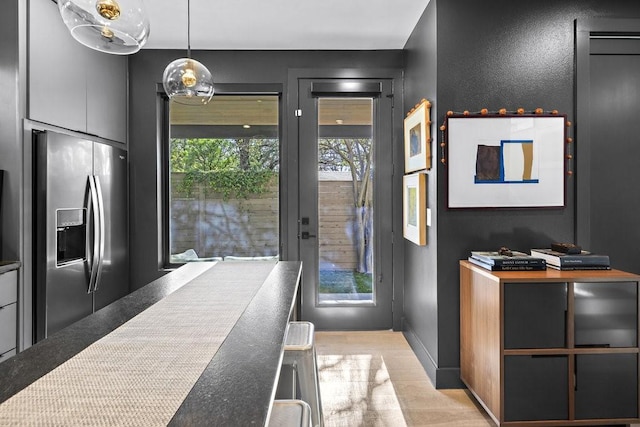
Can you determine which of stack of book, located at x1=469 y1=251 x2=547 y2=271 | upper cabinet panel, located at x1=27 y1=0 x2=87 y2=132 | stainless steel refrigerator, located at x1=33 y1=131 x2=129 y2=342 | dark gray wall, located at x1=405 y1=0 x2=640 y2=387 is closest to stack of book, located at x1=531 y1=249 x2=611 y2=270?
stack of book, located at x1=469 y1=251 x2=547 y2=271

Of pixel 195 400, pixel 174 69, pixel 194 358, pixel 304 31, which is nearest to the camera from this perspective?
pixel 195 400

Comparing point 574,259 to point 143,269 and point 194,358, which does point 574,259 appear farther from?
point 143,269

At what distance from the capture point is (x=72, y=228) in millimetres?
3158

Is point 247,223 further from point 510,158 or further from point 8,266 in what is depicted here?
point 510,158

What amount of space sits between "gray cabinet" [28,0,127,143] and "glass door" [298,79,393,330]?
5.24 feet

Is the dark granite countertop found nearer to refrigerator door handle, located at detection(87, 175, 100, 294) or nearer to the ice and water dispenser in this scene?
the ice and water dispenser

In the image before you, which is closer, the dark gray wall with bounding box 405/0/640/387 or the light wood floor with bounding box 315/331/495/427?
the light wood floor with bounding box 315/331/495/427

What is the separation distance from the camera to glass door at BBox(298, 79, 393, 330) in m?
4.37

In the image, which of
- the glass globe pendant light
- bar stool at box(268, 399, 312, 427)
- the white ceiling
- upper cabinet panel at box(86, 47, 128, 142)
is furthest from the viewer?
upper cabinet panel at box(86, 47, 128, 142)

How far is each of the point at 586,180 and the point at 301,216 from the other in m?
2.30

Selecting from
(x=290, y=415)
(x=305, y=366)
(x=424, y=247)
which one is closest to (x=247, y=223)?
(x=424, y=247)

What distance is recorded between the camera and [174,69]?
2322 millimetres

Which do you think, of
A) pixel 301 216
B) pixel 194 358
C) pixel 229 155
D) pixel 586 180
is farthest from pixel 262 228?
pixel 194 358

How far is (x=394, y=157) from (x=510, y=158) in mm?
1420
